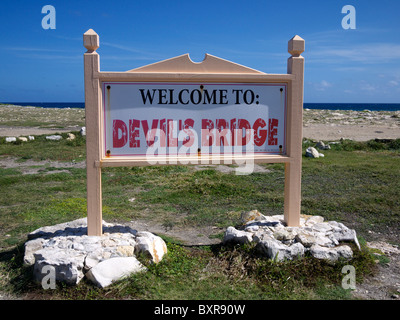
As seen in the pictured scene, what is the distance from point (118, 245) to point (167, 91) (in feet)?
7.59

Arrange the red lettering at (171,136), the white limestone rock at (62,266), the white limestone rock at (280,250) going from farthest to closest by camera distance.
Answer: the red lettering at (171,136) → the white limestone rock at (280,250) → the white limestone rock at (62,266)

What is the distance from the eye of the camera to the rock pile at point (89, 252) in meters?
4.41

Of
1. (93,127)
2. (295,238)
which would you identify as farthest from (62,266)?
(295,238)

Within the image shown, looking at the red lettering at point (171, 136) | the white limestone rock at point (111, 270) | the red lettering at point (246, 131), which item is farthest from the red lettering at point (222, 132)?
the white limestone rock at point (111, 270)

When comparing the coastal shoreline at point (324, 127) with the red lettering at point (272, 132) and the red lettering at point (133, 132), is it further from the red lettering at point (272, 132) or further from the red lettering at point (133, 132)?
the red lettering at point (133, 132)

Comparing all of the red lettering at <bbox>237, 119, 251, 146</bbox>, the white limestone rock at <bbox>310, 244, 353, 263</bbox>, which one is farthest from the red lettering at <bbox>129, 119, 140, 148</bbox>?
the white limestone rock at <bbox>310, 244, 353, 263</bbox>

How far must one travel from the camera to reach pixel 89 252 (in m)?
4.71

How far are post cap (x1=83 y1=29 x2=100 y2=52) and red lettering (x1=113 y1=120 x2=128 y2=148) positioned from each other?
1081mm

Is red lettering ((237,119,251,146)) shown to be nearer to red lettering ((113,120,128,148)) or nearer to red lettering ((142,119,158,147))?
red lettering ((142,119,158,147))

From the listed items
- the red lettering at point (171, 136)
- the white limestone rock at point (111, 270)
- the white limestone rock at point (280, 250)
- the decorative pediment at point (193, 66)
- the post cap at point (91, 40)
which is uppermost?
the post cap at point (91, 40)

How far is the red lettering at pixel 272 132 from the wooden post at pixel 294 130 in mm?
196

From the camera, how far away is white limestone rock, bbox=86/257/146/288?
439 cm

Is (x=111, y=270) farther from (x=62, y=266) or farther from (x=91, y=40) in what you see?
(x=91, y=40)
